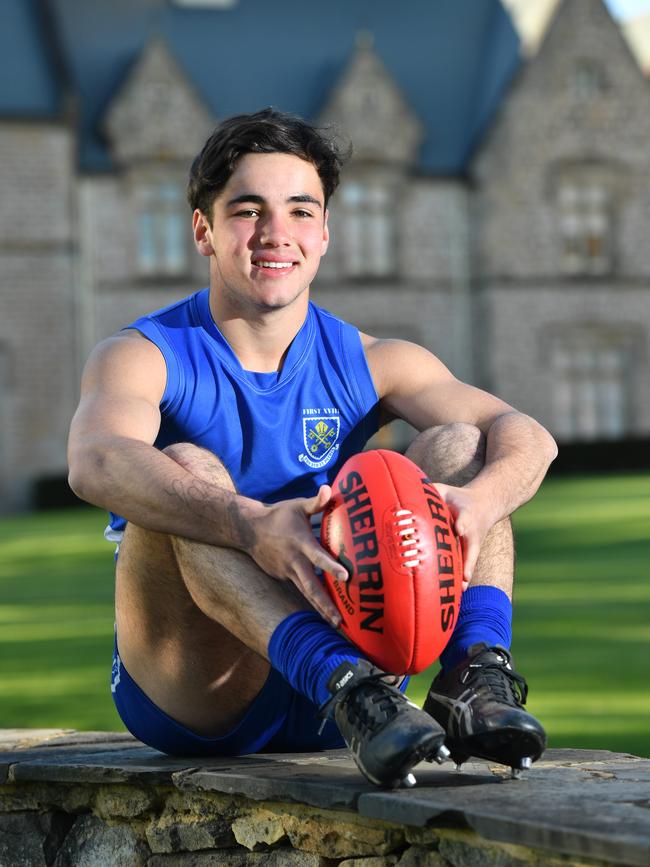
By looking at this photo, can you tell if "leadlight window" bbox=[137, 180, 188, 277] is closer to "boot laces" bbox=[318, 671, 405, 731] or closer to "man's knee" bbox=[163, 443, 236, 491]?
"man's knee" bbox=[163, 443, 236, 491]

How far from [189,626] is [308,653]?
432mm

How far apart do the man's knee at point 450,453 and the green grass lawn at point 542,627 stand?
1.61 m

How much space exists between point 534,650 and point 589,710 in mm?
1606

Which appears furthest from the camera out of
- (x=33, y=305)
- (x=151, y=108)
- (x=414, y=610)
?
(x=151, y=108)

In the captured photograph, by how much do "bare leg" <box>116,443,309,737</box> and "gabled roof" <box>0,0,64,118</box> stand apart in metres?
23.2

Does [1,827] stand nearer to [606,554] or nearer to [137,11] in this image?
[606,554]

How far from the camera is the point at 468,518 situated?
279 cm

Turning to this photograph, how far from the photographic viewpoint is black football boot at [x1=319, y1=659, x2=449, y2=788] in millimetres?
2492

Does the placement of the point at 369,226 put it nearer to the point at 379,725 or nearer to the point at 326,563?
the point at 326,563

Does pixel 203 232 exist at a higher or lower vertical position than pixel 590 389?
higher

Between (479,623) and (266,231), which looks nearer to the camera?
(479,623)

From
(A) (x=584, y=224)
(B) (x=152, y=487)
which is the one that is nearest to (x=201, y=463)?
(B) (x=152, y=487)

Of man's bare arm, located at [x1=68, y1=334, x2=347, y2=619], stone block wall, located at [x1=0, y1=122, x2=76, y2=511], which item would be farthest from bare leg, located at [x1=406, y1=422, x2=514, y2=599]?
stone block wall, located at [x1=0, y1=122, x2=76, y2=511]

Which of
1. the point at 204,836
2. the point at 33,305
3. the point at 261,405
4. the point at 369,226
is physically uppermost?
the point at 369,226
